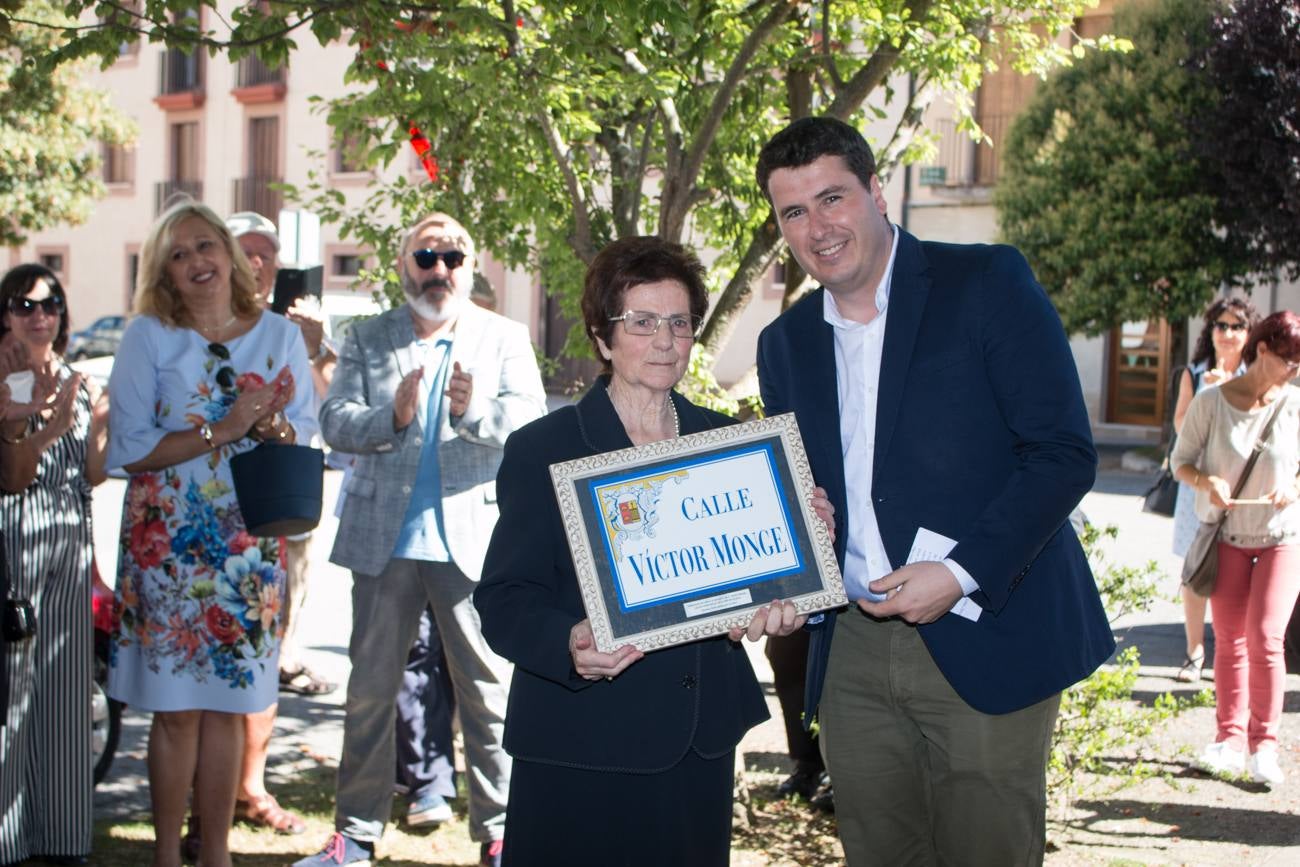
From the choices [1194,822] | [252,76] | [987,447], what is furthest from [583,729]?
A: [252,76]

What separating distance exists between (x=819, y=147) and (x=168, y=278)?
108 inches

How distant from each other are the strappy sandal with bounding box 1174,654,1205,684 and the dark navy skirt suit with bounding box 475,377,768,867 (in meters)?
5.99

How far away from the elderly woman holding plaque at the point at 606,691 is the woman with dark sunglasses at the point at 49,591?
2.47m

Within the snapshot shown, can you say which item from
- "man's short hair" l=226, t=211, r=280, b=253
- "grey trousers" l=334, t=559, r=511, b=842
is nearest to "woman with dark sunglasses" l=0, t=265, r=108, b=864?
"grey trousers" l=334, t=559, r=511, b=842

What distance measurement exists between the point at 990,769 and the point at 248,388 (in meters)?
2.96

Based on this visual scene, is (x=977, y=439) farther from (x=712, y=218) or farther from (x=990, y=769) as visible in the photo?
(x=712, y=218)

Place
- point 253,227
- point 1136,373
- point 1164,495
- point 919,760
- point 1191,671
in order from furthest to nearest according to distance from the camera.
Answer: point 1136,373, point 1164,495, point 1191,671, point 253,227, point 919,760

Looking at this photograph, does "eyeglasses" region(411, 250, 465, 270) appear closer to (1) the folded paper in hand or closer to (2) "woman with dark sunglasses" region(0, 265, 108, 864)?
(2) "woman with dark sunglasses" region(0, 265, 108, 864)

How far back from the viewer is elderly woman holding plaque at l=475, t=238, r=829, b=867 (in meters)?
3.21

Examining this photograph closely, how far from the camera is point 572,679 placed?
312 centimetres

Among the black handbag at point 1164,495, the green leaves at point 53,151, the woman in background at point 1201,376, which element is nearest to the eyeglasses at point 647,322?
Answer: the woman in background at point 1201,376

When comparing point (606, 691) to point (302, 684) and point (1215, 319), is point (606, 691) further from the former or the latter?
point (1215, 319)

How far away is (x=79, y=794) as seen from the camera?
5141 millimetres

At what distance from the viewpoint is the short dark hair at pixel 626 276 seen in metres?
3.36
